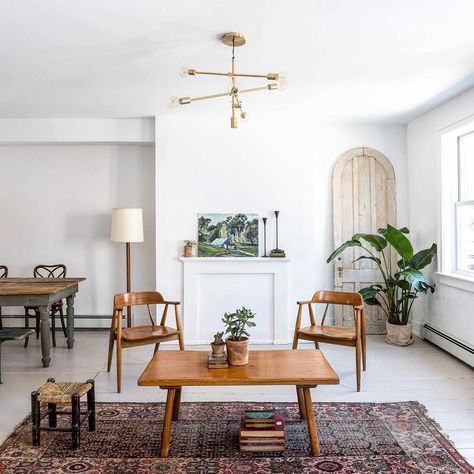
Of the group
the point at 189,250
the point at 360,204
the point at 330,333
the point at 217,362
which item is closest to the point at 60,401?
the point at 217,362

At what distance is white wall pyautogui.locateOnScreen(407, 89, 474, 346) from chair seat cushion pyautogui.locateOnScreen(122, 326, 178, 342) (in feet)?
9.06

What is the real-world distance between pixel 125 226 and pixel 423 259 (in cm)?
328

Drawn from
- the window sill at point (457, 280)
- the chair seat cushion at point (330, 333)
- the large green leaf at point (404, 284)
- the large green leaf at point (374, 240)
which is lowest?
the chair seat cushion at point (330, 333)

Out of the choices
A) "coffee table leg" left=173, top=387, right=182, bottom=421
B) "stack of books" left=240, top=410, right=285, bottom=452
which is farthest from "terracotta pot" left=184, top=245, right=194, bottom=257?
"stack of books" left=240, top=410, right=285, bottom=452

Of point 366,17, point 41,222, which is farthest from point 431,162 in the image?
point 41,222

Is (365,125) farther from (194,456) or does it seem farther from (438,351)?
(194,456)

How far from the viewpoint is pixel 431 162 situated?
4.95 meters

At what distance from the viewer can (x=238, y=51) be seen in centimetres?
332

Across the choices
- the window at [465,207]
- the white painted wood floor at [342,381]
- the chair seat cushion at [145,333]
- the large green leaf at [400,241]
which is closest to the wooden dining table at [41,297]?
the white painted wood floor at [342,381]

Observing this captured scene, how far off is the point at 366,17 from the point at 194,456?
2.84 meters

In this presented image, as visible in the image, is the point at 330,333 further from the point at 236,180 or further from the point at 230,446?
the point at 236,180

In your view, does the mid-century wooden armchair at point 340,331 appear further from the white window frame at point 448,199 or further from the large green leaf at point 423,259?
the white window frame at point 448,199

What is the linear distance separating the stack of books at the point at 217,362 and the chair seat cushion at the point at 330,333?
1.21 metres

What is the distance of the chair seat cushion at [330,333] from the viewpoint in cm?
374
